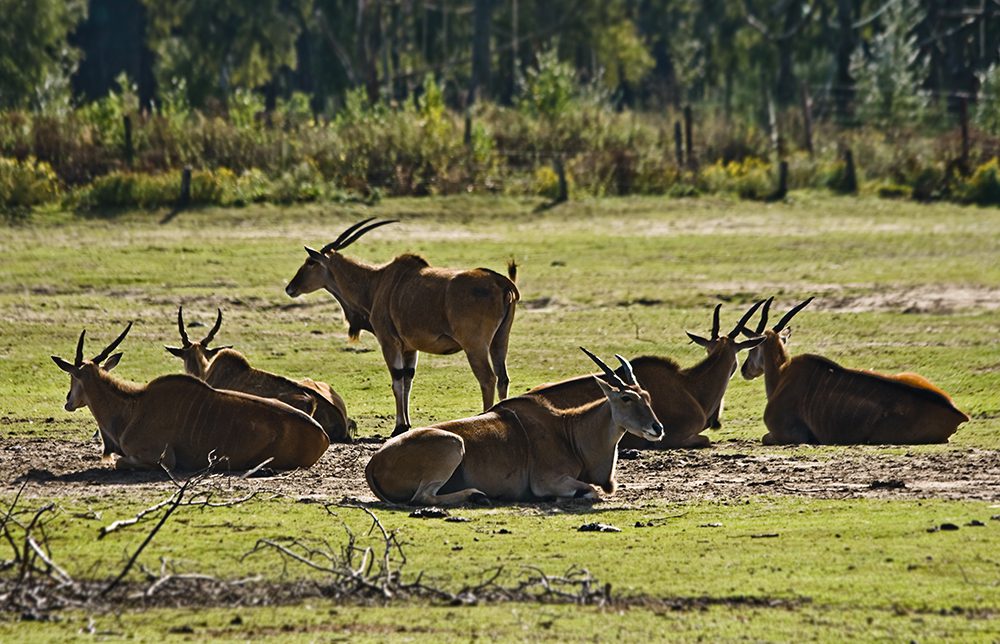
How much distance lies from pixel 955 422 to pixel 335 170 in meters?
20.8

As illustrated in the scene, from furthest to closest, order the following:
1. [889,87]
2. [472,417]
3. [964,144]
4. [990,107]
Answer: [889,87] < [990,107] < [964,144] < [472,417]

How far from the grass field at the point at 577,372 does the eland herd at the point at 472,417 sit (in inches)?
16.8

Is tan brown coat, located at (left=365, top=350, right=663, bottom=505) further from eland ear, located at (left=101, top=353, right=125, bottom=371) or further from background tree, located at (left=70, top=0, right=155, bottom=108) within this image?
background tree, located at (left=70, top=0, right=155, bottom=108)

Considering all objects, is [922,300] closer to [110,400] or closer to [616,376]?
[616,376]

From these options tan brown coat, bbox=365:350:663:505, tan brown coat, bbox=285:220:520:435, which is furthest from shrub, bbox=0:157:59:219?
tan brown coat, bbox=365:350:663:505

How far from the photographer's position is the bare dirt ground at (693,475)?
12.7 metres

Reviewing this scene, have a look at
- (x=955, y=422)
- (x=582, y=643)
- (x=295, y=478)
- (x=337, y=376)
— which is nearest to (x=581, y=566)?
(x=582, y=643)

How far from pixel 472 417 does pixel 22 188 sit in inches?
786

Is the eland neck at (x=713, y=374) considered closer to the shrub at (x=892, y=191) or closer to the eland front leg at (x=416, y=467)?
the eland front leg at (x=416, y=467)

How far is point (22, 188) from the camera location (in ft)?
103

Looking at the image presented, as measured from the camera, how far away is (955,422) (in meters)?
15.1

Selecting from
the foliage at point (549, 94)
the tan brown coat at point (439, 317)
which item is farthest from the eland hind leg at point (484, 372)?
the foliage at point (549, 94)

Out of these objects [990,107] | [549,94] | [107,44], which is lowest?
[990,107]

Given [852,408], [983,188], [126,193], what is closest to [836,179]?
[983,188]
